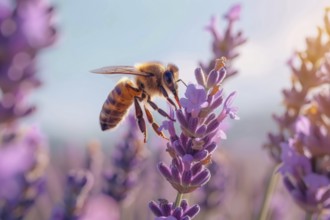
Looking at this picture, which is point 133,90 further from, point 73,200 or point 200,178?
point 200,178

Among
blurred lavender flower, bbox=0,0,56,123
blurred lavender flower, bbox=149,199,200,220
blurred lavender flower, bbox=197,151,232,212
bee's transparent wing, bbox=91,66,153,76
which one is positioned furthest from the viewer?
blurred lavender flower, bbox=197,151,232,212

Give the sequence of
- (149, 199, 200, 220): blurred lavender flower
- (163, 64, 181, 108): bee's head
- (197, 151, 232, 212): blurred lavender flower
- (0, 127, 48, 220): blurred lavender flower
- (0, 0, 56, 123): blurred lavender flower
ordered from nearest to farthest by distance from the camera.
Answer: (149, 199, 200, 220): blurred lavender flower < (163, 64, 181, 108): bee's head < (0, 127, 48, 220): blurred lavender flower < (0, 0, 56, 123): blurred lavender flower < (197, 151, 232, 212): blurred lavender flower

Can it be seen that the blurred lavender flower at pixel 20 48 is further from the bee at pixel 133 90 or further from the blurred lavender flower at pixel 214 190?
the blurred lavender flower at pixel 214 190

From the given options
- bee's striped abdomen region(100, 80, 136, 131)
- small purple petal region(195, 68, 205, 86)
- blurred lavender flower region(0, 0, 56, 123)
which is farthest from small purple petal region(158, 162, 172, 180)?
blurred lavender flower region(0, 0, 56, 123)

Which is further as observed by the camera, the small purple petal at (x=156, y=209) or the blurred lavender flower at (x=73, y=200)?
the blurred lavender flower at (x=73, y=200)

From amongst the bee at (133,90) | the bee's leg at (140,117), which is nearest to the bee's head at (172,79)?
the bee at (133,90)

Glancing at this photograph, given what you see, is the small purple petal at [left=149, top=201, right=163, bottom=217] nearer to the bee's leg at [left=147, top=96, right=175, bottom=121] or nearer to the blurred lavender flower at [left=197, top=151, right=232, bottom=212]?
the bee's leg at [left=147, top=96, right=175, bottom=121]

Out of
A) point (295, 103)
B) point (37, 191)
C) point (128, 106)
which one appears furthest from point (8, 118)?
point (295, 103)
